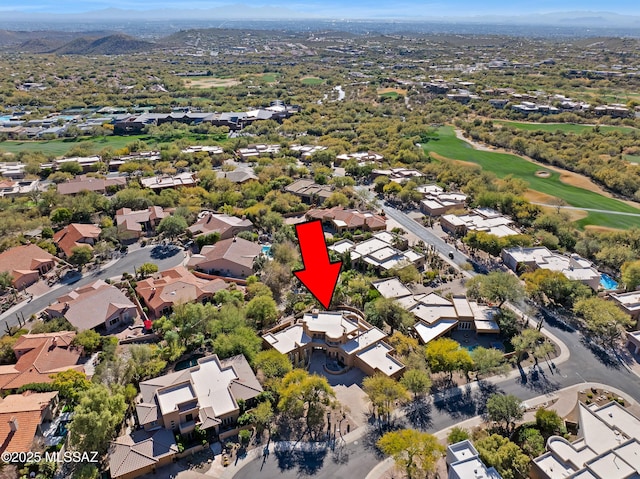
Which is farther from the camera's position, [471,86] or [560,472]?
[471,86]

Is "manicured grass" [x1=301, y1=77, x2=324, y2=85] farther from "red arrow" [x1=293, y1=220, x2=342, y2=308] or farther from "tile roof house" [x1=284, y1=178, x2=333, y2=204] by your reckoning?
"red arrow" [x1=293, y1=220, x2=342, y2=308]

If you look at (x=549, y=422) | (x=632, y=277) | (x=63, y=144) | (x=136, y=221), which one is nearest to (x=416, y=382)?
(x=549, y=422)

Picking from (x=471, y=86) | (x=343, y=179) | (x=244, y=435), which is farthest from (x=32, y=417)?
(x=471, y=86)

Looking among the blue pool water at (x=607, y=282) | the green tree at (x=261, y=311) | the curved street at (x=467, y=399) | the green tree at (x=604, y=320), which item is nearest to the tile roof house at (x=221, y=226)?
the green tree at (x=261, y=311)

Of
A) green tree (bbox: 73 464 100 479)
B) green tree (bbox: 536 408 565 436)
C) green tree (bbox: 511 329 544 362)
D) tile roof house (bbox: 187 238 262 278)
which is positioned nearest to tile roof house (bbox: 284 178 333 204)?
tile roof house (bbox: 187 238 262 278)

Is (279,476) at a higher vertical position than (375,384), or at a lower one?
lower

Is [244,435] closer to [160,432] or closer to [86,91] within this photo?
[160,432]

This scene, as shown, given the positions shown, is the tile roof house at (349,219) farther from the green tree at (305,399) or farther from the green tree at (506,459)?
the green tree at (506,459)
